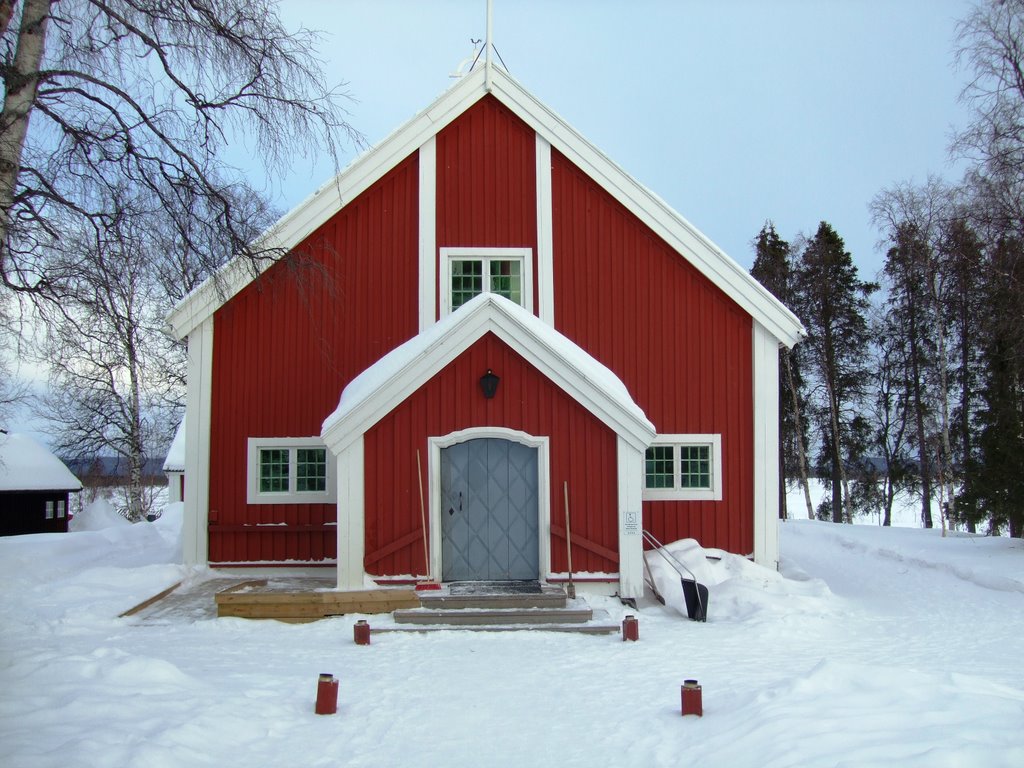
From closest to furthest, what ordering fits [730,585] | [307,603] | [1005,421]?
[307,603] < [730,585] < [1005,421]

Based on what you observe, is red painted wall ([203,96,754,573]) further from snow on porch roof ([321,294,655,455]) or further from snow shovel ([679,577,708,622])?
snow shovel ([679,577,708,622])

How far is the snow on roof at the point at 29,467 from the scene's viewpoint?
2727cm

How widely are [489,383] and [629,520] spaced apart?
2.57 metres

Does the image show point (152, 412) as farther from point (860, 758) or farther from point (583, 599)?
point (860, 758)

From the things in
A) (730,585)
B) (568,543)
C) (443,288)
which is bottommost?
(730,585)

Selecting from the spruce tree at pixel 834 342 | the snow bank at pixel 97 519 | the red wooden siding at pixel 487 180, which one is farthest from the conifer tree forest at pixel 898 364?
the snow bank at pixel 97 519

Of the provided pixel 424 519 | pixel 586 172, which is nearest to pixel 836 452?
pixel 586 172

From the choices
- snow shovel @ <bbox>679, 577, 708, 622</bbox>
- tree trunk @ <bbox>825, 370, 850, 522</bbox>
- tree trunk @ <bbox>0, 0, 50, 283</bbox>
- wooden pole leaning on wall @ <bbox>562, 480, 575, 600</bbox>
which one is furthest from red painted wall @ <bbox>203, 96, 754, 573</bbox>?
tree trunk @ <bbox>825, 370, 850, 522</bbox>

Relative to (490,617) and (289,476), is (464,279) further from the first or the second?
(490,617)

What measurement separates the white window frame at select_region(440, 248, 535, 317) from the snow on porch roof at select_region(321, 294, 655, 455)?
2.24m

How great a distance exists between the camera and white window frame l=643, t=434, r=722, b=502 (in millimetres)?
13102

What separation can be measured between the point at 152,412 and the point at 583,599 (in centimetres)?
2749

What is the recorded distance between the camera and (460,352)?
35.7ft

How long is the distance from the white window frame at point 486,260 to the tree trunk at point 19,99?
665cm
